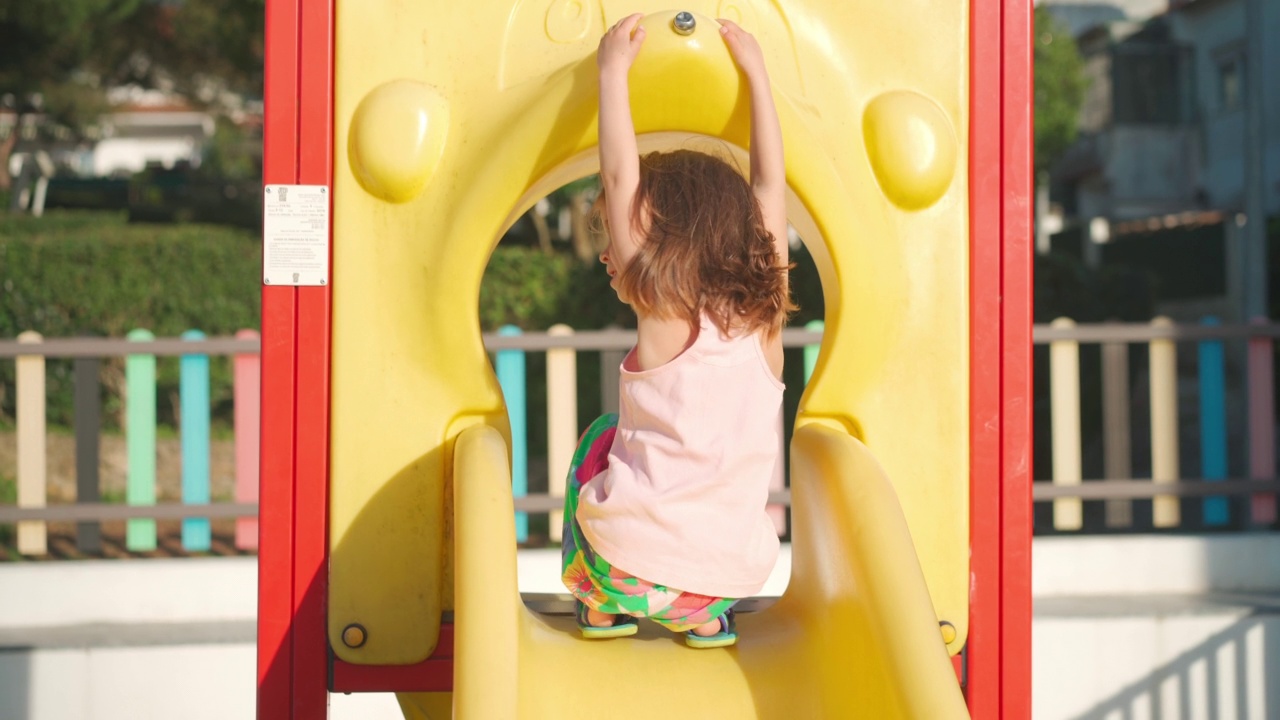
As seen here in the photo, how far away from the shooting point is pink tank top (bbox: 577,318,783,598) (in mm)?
1842

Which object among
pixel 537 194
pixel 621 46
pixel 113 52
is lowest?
pixel 537 194

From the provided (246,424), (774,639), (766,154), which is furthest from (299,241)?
(246,424)

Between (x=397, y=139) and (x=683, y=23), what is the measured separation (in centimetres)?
53

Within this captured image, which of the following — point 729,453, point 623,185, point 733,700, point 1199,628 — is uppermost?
point 623,185

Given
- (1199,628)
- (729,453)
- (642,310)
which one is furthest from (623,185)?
(1199,628)

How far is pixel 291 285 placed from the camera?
6.86ft

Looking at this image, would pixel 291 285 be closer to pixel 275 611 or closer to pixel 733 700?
pixel 275 611

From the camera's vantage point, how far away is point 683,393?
1.87 m

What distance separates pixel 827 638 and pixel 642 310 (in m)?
0.60

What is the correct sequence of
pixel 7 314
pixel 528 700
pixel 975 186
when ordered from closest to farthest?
pixel 528 700 → pixel 975 186 → pixel 7 314

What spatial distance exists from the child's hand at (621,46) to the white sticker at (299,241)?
557 mm

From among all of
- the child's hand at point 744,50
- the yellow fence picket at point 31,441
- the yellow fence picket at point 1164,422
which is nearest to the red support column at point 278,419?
the child's hand at point 744,50

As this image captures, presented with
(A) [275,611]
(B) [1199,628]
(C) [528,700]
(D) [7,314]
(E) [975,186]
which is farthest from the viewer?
(D) [7,314]

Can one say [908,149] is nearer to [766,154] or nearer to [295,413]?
[766,154]
